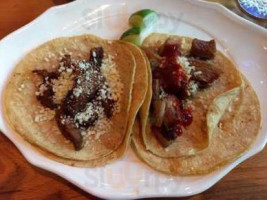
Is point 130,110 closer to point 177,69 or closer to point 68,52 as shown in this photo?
point 177,69

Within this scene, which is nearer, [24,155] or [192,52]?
[24,155]

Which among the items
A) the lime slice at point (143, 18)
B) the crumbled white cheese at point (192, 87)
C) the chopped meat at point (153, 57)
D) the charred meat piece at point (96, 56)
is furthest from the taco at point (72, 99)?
the crumbled white cheese at point (192, 87)

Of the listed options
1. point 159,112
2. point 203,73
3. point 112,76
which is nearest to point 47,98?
point 112,76

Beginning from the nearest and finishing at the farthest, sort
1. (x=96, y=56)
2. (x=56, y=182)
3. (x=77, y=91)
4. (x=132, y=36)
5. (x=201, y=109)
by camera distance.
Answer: (x=56, y=182) < (x=77, y=91) < (x=201, y=109) < (x=96, y=56) < (x=132, y=36)

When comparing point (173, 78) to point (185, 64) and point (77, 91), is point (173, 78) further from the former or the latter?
point (77, 91)

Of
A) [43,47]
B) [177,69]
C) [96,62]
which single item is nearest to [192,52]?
[177,69]

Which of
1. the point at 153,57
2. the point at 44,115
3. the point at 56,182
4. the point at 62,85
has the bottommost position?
the point at 56,182
